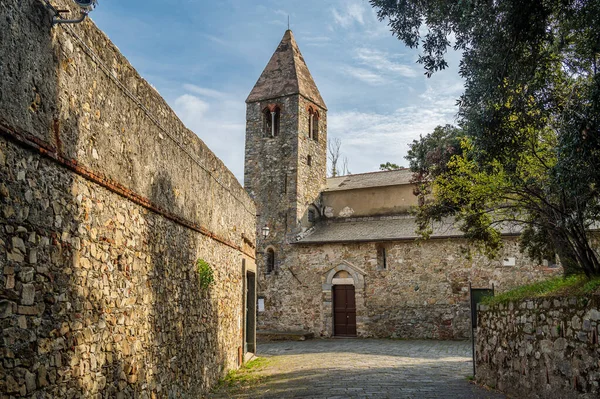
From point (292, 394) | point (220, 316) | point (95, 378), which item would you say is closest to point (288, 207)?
point (220, 316)

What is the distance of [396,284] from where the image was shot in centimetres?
2328

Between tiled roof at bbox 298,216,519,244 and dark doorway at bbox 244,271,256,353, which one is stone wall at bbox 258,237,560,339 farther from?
dark doorway at bbox 244,271,256,353

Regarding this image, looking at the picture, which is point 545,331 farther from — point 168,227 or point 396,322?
point 396,322

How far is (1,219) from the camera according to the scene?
3.58 metres

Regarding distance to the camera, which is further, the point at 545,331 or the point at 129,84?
the point at 545,331

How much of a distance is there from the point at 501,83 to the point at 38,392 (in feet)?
19.7

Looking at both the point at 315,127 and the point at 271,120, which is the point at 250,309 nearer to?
the point at 271,120

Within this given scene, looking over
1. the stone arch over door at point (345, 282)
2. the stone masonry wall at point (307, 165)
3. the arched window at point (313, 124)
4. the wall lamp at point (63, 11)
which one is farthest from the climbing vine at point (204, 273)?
the arched window at point (313, 124)

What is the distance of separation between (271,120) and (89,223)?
2381 cm

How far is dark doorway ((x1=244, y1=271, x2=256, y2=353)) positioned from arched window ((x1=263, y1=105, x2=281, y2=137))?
1429 centimetres

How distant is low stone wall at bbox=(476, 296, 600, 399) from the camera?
20.5 feet

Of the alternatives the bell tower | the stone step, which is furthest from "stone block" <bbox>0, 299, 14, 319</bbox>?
the bell tower

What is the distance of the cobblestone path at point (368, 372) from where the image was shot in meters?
8.98

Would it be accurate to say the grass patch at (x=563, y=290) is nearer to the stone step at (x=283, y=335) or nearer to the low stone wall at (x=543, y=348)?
the low stone wall at (x=543, y=348)
